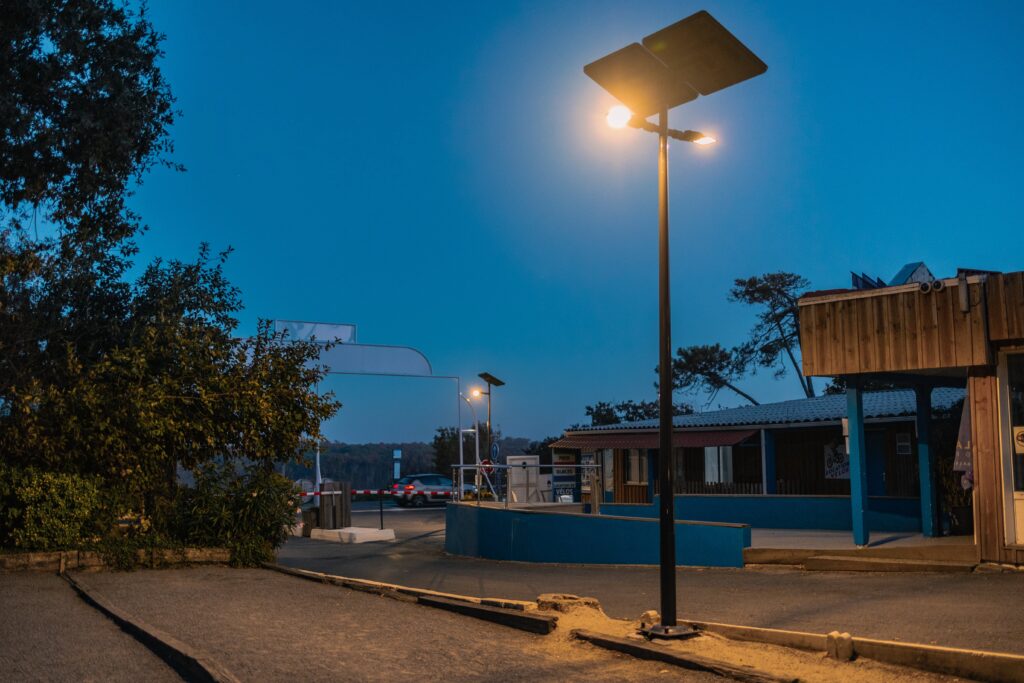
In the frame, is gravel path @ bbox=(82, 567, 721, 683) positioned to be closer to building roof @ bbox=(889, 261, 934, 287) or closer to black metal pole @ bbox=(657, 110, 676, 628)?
black metal pole @ bbox=(657, 110, 676, 628)

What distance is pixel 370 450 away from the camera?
94125 mm

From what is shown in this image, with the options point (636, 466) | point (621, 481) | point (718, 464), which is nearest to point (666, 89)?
point (718, 464)

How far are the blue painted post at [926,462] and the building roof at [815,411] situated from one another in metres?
4.33

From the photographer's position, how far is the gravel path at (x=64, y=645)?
23.2 ft

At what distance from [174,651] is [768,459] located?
1911cm

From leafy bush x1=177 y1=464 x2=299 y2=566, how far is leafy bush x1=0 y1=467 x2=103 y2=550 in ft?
5.22

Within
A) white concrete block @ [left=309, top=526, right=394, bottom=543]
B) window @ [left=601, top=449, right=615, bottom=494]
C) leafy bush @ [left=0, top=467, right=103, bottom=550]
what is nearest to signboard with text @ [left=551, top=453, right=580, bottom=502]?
window @ [left=601, top=449, right=615, bottom=494]

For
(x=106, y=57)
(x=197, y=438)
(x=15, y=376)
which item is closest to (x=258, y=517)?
(x=197, y=438)

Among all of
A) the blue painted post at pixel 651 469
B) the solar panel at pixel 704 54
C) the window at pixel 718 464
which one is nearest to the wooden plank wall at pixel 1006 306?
the solar panel at pixel 704 54

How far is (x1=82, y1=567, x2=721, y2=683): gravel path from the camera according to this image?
22.9 ft

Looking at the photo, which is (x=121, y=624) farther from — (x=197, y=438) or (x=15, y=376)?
(x=15, y=376)

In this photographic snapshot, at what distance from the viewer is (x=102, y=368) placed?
1402 centimetres

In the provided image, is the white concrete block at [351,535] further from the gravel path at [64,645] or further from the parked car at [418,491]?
the parked car at [418,491]

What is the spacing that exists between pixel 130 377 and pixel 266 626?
676cm
